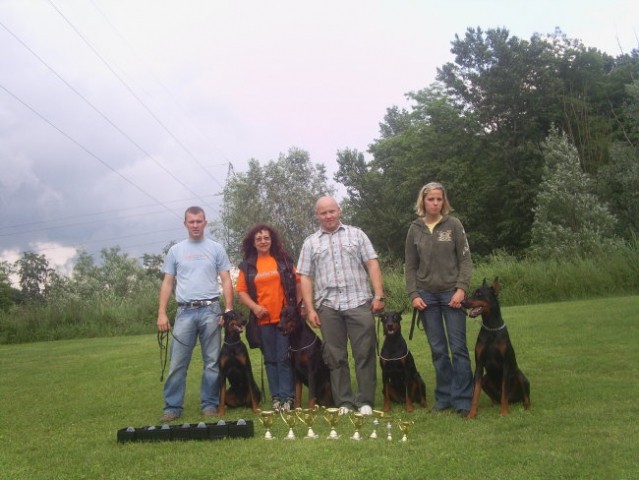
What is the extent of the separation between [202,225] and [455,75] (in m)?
39.0

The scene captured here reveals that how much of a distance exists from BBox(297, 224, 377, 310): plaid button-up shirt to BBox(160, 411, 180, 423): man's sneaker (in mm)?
1713

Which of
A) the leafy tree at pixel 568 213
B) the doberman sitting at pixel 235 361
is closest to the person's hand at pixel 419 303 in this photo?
the doberman sitting at pixel 235 361

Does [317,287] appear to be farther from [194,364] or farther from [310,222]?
[310,222]

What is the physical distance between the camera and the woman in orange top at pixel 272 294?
6.26 m

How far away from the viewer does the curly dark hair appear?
6336mm

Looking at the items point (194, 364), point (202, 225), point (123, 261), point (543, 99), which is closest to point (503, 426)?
point (202, 225)

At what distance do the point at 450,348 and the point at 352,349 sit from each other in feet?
2.83

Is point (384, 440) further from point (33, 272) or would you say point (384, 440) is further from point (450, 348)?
point (33, 272)

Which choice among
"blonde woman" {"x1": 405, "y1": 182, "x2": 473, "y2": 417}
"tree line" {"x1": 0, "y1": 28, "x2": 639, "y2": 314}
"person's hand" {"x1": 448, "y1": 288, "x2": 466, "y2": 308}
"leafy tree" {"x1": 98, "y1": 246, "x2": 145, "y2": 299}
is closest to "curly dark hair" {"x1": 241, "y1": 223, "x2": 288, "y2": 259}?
"blonde woman" {"x1": 405, "y1": 182, "x2": 473, "y2": 417}

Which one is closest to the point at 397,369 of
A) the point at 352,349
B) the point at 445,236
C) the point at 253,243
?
the point at 352,349

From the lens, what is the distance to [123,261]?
70.9 m

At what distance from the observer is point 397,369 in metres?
5.90

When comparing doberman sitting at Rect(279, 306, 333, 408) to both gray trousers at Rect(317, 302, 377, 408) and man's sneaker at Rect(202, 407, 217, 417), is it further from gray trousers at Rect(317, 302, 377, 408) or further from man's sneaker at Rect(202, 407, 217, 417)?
man's sneaker at Rect(202, 407, 217, 417)

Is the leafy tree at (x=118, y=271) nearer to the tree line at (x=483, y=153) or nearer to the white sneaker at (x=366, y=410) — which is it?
the tree line at (x=483, y=153)
